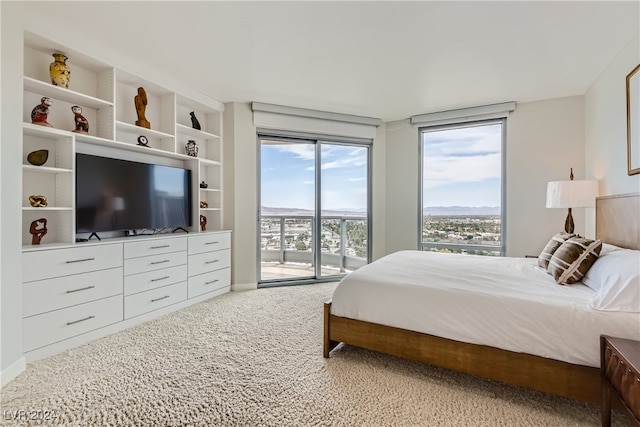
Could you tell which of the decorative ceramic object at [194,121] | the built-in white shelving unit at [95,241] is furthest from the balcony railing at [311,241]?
the decorative ceramic object at [194,121]

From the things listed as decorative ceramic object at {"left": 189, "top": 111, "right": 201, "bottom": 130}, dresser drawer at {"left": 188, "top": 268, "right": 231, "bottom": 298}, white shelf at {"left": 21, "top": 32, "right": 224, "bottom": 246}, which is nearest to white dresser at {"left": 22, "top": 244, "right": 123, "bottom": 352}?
white shelf at {"left": 21, "top": 32, "right": 224, "bottom": 246}

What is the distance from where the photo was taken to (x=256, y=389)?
1.84 metres

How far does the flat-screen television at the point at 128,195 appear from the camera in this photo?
2660mm

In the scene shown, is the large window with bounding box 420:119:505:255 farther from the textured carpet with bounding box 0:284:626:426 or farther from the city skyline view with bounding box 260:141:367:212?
the textured carpet with bounding box 0:284:626:426

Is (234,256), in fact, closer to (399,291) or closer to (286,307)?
Result: (286,307)

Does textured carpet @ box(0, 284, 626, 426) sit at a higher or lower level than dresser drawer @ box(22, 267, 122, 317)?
lower

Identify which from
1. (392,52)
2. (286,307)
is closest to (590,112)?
(392,52)

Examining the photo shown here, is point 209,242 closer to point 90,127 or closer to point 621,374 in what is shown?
point 90,127

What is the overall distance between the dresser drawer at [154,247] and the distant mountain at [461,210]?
11.2ft

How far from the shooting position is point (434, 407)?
5.55 ft

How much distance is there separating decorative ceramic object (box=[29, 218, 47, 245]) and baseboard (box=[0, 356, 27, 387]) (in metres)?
0.87

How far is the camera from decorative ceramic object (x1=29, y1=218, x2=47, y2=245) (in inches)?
93.0

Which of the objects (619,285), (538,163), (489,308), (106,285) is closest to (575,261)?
(619,285)

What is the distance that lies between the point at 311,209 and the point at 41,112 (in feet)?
10.1
